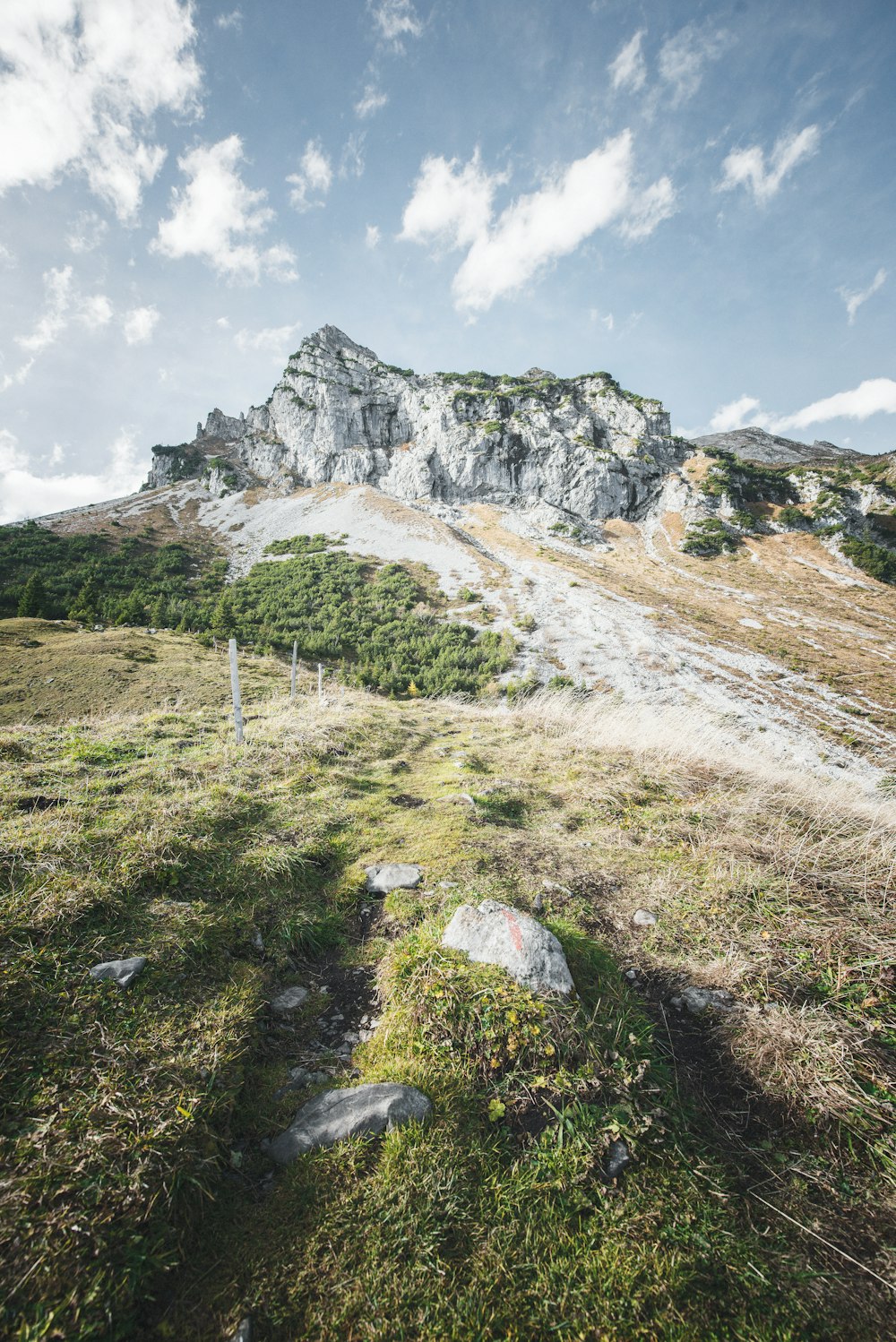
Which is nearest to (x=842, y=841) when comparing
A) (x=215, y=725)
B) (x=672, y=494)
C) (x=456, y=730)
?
(x=456, y=730)

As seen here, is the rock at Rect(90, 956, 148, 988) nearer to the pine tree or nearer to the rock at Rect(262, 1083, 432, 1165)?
the rock at Rect(262, 1083, 432, 1165)

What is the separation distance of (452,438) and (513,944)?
3148 inches

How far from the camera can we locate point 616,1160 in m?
2.30

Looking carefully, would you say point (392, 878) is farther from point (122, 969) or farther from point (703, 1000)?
point (703, 1000)

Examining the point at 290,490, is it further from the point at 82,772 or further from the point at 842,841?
the point at 842,841

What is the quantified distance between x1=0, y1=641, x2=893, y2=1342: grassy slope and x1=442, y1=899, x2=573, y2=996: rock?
176 millimetres

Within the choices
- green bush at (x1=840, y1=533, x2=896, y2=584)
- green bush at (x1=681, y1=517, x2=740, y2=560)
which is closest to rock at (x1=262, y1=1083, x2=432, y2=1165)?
green bush at (x1=840, y1=533, x2=896, y2=584)

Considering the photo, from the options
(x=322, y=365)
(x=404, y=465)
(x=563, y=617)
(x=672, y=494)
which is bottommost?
(x=563, y=617)

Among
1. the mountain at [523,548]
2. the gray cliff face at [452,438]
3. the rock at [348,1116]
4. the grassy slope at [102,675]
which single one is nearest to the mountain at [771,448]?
the mountain at [523,548]

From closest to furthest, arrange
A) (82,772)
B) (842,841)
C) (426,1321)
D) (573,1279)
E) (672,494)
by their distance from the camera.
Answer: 1. (426,1321)
2. (573,1279)
3. (842,841)
4. (82,772)
5. (672,494)

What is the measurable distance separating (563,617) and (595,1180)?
101ft

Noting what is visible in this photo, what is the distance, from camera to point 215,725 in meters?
9.84

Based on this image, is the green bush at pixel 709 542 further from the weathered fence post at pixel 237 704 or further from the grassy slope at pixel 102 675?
the weathered fence post at pixel 237 704

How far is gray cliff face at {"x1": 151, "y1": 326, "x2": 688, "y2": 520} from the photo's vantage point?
225 ft
